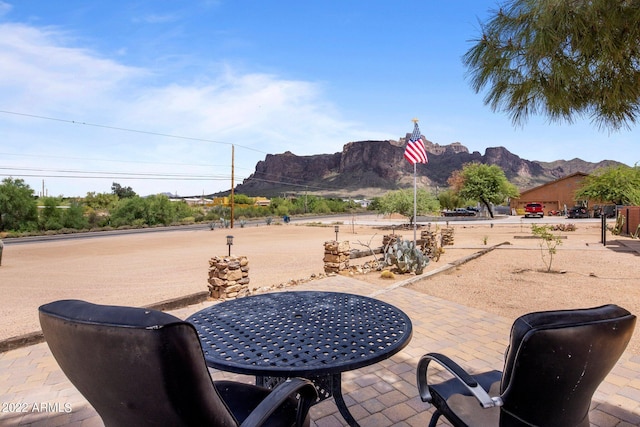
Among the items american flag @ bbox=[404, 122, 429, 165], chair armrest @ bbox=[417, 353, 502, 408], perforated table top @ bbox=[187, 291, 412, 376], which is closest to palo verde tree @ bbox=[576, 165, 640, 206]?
american flag @ bbox=[404, 122, 429, 165]

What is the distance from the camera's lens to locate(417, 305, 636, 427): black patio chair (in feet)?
3.93

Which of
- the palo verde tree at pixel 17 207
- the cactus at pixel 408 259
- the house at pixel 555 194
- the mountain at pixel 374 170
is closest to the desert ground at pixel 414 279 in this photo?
the cactus at pixel 408 259

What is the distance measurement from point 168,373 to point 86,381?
0.35 metres

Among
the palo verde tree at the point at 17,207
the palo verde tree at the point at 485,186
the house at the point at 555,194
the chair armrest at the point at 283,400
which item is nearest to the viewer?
the chair armrest at the point at 283,400

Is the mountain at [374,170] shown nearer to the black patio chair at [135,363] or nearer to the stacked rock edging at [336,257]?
the stacked rock edging at [336,257]

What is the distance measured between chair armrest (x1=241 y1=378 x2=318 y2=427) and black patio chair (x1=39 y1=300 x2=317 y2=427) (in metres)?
0.02

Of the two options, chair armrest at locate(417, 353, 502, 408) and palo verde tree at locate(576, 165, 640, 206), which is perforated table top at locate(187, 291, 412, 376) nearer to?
chair armrest at locate(417, 353, 502, 408)

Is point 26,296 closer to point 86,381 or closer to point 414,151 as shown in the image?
point 86,381

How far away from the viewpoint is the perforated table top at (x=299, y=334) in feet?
5.38

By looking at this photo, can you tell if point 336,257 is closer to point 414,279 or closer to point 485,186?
point 414,279

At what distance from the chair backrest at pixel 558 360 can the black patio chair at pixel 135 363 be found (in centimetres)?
93

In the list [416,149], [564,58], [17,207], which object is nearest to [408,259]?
[416,149]

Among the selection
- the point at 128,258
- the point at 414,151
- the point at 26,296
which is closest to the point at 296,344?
the point at 26,296

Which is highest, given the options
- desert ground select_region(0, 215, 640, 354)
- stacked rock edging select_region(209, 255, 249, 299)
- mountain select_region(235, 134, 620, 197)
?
mountain select_region(235, 134, 620, 197)
